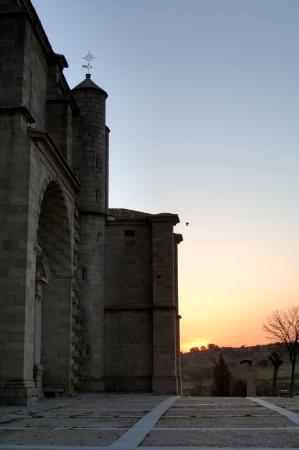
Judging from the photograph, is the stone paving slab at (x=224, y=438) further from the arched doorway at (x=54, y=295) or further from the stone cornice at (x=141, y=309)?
the stone cornice at (x=141, y=309)

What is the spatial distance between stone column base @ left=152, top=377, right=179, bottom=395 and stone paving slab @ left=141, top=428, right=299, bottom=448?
21841 mm

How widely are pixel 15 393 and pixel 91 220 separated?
1381cm

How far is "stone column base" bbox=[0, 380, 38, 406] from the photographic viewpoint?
17400 millimetres

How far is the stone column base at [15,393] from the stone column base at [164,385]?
14081 millimetres

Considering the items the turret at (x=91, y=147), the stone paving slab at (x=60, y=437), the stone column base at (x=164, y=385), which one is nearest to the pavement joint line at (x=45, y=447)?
the stone paving slab at (x=60, y=437)

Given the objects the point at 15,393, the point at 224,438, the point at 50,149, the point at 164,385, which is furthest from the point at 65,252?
the point at 224,438

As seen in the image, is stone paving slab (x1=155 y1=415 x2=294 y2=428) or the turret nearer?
stone paving slab (x1=155 y1=415 x2=294 y2=428)

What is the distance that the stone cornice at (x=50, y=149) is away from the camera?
19547mm

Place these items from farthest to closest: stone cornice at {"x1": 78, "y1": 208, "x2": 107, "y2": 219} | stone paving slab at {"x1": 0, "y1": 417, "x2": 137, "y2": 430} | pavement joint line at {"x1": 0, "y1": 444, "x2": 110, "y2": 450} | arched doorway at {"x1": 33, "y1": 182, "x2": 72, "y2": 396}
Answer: stone cornice at {"x1": 78, "y1": 208, "x2": 107, "y2": 219}
arched doorway at {"x1": 33, "y1": 182, "x2": 72, "y2": 396}
stone paving slab at {"x1": 0, "y1": 417, "x2": 137, "y2": 430}
pavement joint line at {"x1": 0, "y1": 444, "x2": 110, "y2": 450}

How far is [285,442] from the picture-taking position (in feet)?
26.6

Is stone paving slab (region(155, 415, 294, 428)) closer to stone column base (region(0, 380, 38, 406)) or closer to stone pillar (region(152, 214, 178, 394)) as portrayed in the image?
stone column base (region(0, 380, 38, 406))

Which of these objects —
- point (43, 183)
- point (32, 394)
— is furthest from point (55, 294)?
point (32, 394)

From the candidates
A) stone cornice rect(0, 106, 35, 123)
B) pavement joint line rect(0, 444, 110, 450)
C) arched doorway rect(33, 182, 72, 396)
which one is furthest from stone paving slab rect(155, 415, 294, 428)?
arched doorway rect(33, 182, 72, 396)

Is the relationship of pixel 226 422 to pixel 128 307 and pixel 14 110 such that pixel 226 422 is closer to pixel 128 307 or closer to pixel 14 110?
pixel 14 110
